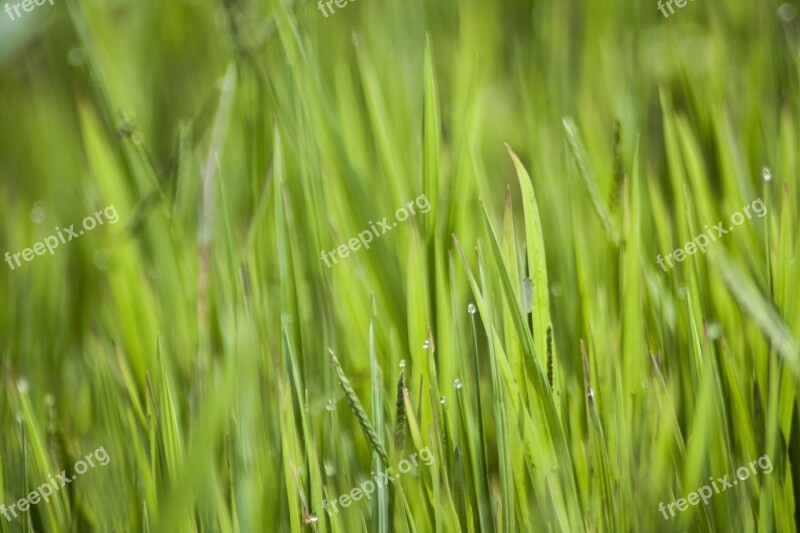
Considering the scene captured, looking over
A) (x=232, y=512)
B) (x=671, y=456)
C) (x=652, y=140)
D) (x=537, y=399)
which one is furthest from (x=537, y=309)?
(x=652, y=140)

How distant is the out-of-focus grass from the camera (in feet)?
2.55

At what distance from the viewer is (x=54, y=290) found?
3.94 feet

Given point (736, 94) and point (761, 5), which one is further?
point (761, 5)

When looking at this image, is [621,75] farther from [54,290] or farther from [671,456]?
[54,290]

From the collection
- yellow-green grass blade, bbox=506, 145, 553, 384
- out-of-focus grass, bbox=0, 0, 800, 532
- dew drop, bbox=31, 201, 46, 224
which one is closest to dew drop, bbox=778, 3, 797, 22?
out-of-focus grass, bbox=0, 0, 800, 532

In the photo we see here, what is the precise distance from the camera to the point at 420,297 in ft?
2.88

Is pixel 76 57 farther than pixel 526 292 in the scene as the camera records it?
Yes

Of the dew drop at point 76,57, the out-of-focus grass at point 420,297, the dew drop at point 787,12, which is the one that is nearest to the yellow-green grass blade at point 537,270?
the out-of-focus grass at point 420,297

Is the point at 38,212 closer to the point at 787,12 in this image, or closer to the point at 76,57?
the point at 76,57

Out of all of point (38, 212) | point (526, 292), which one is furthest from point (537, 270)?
point (38, 212)

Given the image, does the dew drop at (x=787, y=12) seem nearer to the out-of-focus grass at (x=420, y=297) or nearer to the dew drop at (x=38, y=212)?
the out-of-focus grass at (x=420, y=297)

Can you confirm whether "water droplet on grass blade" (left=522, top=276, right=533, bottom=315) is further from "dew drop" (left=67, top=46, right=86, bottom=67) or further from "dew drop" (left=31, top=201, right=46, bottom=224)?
"dew drop" (left=67, top=46, right=86, bottom=67)

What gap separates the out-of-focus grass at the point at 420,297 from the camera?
2.55 feet

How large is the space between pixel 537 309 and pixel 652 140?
2.16ft
